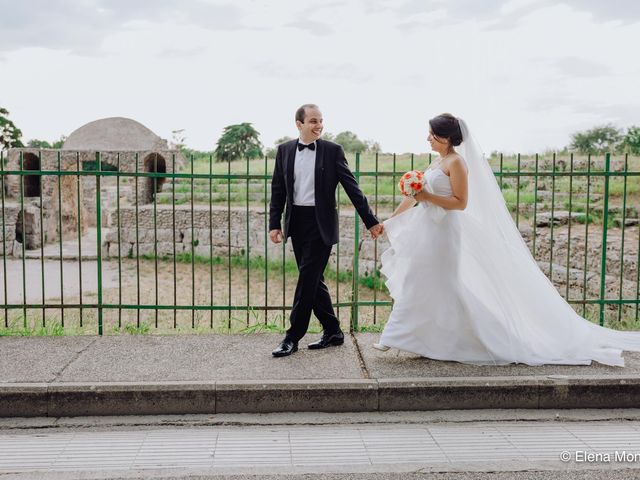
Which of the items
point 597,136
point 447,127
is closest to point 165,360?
point 447,127

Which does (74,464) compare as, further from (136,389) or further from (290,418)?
(290,418)

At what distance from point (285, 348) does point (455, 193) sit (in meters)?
1.83

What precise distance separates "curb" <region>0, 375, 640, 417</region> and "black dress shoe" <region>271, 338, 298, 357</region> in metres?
0.65

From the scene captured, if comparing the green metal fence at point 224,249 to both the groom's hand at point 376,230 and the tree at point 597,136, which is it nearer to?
the groom's hand at point 376,230

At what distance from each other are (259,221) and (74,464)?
1653cm

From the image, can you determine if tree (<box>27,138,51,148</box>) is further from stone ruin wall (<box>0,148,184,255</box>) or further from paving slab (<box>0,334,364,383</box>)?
paving slab (<box>0,334,364,383</box>)

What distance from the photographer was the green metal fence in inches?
260

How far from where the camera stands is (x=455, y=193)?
5027 mm

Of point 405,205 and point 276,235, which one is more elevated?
point 405,205

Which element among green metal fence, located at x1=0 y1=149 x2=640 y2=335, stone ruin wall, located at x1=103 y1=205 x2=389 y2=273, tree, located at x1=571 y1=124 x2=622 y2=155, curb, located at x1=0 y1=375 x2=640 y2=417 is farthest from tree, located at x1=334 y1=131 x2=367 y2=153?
curb, located at x1=0 y1=375 x2=640 y2=417

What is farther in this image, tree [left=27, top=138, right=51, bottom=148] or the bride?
tree [left=27, top=138, right=51, bottom=148]

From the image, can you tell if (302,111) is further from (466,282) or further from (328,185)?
(466,282)

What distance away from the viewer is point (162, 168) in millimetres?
28234

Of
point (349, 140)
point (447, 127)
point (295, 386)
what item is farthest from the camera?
point (349, 140)
